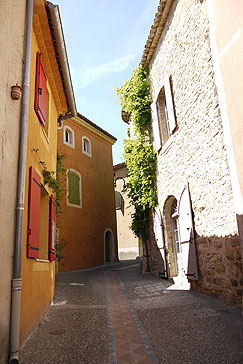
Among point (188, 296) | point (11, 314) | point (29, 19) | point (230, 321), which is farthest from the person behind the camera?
point (188, 296)

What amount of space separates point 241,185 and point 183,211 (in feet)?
7.40

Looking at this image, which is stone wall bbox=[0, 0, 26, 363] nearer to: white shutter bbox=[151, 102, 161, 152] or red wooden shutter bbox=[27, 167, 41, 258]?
red wooden shutter bbox=[27, 167, 41, 258]

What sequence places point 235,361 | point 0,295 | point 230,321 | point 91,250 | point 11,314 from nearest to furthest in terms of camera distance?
point 235,361, point 0,295, point 11,314, point 230,321, point 91,250

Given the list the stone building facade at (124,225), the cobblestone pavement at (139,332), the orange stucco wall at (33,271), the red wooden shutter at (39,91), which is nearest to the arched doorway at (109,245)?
the stone building facade at (124,225)

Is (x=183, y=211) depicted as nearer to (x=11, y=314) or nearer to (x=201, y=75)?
(x=201, y=75)

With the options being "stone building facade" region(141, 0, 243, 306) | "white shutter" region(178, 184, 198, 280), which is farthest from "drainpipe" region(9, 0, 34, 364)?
"white shutter" region(178, 184, 198, 280)

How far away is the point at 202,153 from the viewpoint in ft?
18.0

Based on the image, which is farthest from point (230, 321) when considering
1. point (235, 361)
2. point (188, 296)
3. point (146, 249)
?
point (146, 249)

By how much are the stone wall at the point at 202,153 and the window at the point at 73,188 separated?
21.2ft

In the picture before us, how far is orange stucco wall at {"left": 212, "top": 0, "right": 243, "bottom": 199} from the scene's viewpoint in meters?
4.01

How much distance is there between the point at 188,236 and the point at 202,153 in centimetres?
176

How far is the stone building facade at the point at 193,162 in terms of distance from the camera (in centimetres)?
475

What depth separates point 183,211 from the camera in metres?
6.25

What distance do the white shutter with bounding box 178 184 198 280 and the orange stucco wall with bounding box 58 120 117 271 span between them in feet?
22.1
